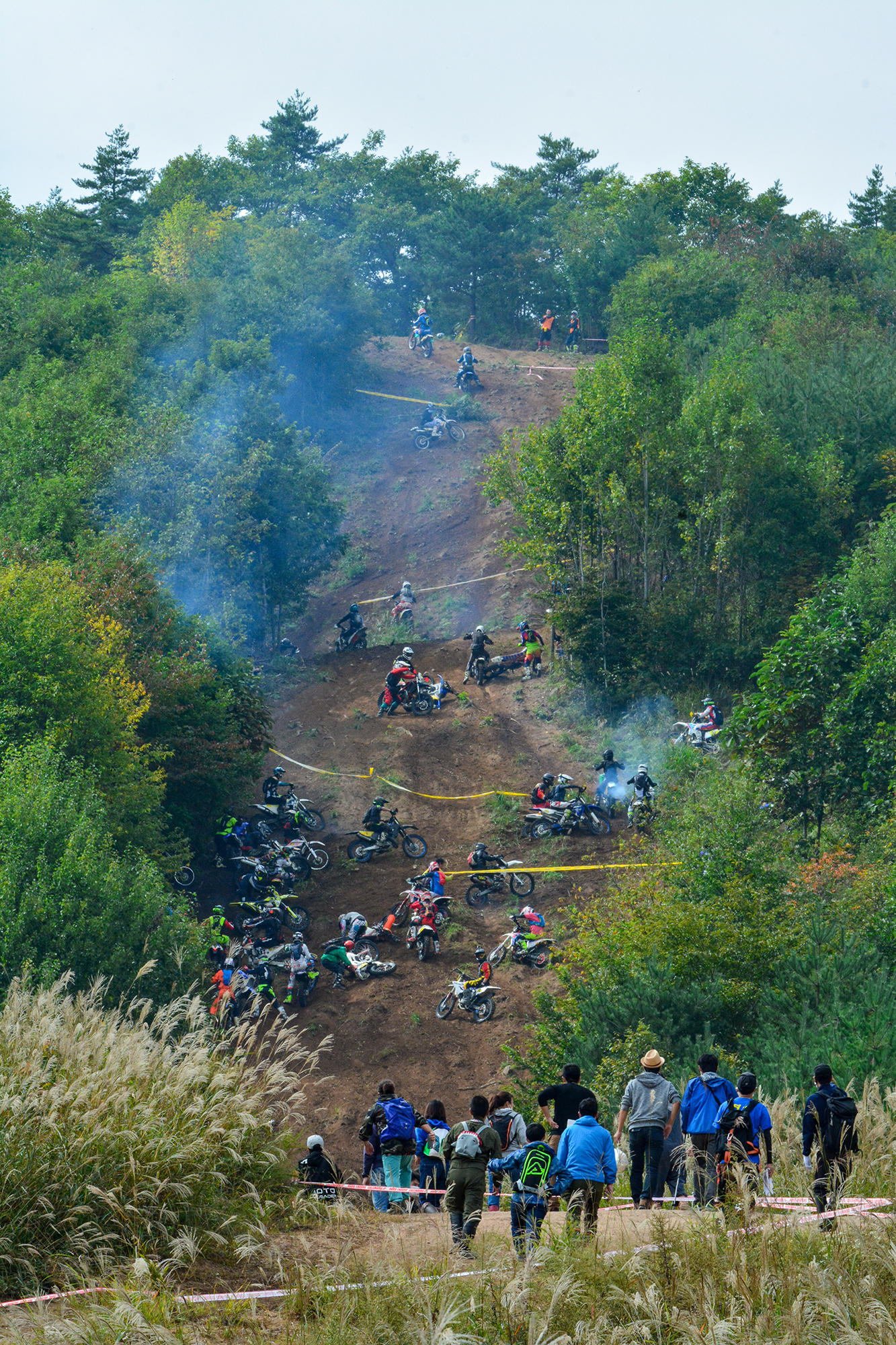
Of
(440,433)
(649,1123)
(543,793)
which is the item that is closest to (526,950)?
(543,793)

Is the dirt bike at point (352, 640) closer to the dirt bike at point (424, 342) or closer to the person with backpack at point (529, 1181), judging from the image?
the dirt bike at point (424, 342)

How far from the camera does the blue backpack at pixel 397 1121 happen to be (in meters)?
11.6

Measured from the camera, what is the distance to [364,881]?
26.3 meters

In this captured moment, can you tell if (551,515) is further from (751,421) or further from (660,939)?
(660,939)

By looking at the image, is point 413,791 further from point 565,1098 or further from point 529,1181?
point 529,1181

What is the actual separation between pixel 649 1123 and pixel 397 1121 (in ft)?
9.64

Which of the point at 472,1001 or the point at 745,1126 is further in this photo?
the point at 472,1001

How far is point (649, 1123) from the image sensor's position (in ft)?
31.8

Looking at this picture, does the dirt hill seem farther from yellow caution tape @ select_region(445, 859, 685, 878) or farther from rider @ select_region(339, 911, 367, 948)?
rider @ select_region(339, 911, 367, 948)

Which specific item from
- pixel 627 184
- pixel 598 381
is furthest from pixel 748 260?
pixel 598 381

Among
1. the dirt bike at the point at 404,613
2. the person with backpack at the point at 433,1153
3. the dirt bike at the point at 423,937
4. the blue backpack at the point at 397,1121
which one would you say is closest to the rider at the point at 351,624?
the dirt bike at the point at 404,613

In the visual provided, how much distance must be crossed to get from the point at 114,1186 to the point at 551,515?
2802 cm

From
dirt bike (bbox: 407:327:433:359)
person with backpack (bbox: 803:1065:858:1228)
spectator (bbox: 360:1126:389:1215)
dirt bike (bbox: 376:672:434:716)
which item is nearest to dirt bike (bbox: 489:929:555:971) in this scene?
spectator (bbox: 360:1126:389:1215)

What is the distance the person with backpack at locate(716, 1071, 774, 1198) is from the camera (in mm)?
9156
